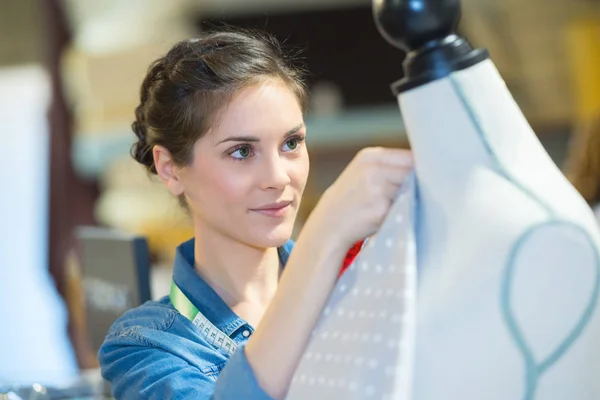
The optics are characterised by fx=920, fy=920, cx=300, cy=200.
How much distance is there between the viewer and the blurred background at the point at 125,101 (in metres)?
3.47

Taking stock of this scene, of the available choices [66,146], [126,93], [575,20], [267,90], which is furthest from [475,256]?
[575,20]

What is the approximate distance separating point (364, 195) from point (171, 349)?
0.30m

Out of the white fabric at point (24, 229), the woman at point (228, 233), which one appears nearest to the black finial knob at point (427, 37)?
the woman at point (228, 233)

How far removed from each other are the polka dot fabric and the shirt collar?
0.28 meters

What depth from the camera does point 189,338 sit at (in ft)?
2.81

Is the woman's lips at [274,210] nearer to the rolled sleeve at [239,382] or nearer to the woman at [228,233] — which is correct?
the woman at [228,233]

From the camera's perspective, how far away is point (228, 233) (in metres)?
0.89

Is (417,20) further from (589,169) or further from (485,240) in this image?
(589,169)

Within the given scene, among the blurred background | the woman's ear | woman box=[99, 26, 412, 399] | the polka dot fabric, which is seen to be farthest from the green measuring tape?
the blurred background

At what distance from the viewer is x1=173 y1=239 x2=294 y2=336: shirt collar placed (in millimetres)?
894

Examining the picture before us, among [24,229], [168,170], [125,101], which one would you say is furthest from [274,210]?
[24,229]

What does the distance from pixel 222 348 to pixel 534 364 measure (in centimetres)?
38

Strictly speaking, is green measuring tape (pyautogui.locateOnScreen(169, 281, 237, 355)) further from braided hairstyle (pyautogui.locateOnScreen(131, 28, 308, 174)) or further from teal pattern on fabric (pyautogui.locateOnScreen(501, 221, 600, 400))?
teal pattern on fabric (pyautogui.locateOnScreen(501, 221, 600, 400))

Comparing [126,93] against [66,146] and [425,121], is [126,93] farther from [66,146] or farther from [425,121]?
[425,121]
